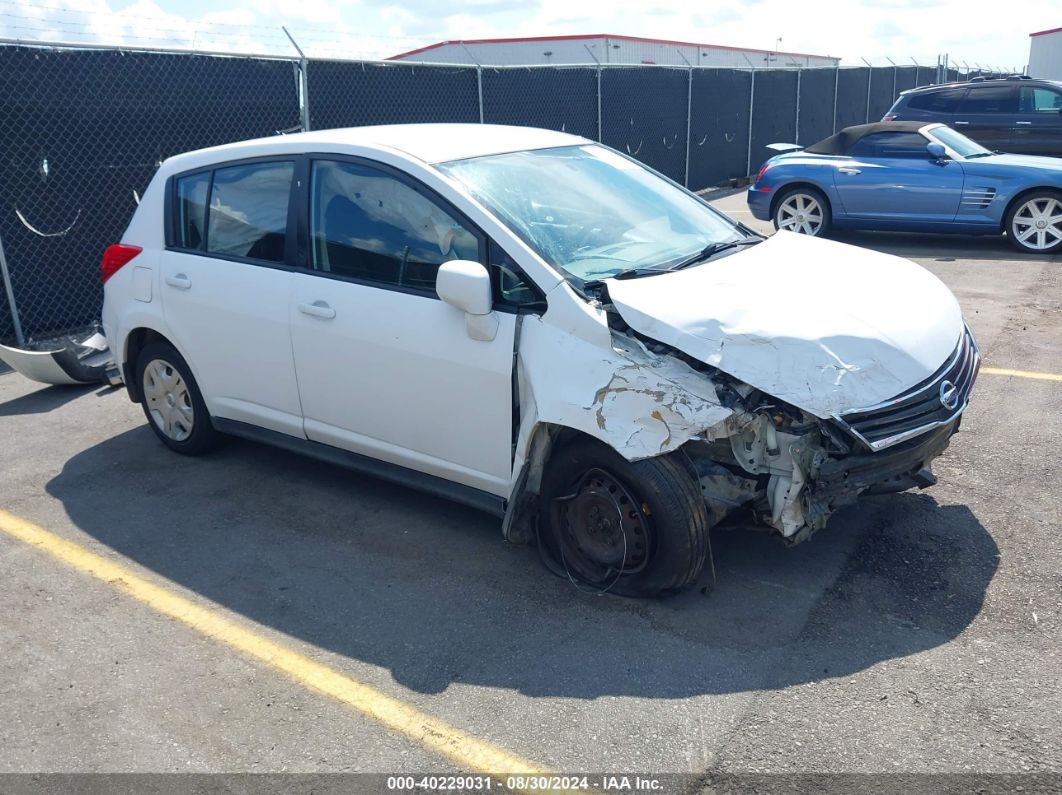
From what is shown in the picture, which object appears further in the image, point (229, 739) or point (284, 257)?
point (284, 257)

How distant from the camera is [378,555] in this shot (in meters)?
4.61

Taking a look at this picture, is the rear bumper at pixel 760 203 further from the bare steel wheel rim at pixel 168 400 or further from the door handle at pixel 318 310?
the door handle at pixel 318 310

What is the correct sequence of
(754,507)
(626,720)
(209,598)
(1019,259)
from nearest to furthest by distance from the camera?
(626,720) → (754,507) → (209,598) → (1019,259)

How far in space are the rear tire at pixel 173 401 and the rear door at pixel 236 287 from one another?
0.60 feet

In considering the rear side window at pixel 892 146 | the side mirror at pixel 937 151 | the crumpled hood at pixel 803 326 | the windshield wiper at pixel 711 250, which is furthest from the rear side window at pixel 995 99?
the crumpled hood at pixel 803 326

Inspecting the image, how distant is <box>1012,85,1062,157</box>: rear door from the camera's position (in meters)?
14.9

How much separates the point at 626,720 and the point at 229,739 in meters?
1.35

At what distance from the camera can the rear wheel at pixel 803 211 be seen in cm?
1205

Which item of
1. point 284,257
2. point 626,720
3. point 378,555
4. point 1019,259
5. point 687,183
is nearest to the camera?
point 626,720

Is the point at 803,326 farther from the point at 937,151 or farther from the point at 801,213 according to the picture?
the point at 801,213

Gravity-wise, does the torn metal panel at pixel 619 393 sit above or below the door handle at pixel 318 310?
below

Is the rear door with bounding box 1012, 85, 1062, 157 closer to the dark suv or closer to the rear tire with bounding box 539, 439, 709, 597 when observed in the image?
the dark suv

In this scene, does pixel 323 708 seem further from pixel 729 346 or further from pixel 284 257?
pixel 284 257

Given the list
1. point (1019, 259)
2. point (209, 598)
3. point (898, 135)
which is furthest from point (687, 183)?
point (209, 598)
